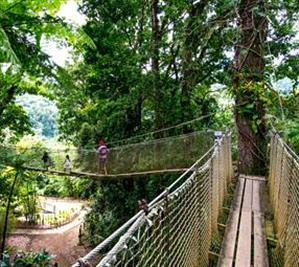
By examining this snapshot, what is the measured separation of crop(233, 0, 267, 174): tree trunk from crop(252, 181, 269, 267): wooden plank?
0.91 meters

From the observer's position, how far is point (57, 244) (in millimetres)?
13805

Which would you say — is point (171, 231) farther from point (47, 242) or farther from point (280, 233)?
point (47, 242)

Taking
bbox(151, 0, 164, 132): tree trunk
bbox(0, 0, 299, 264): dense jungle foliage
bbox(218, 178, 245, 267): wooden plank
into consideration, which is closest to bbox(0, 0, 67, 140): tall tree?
bbox(0, 0, 299, 264): dense jungle foliage

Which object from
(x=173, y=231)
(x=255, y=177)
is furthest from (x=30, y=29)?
(x=173, y=231)

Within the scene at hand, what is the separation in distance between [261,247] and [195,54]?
23.8ft

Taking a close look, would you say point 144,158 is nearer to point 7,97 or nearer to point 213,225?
point 7,97

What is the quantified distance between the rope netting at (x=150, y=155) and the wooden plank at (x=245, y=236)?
7.44ft

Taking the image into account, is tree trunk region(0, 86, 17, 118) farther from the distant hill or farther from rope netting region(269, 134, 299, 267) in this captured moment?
the distant hill

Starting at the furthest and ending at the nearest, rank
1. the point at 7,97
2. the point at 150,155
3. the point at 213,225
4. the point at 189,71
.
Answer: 1. the point at 7,97
2. the point at 189,71
3. the point at 150,155
4. the point at 213,225

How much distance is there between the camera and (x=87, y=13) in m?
9.84

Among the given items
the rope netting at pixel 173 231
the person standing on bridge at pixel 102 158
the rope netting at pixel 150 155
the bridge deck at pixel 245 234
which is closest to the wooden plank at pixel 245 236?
the bridge deck at pixel 245 234

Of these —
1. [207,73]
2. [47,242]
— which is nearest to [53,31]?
[207,73]

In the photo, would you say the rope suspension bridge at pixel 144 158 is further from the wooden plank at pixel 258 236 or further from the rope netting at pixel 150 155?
the wooden plank at pixel 258 236

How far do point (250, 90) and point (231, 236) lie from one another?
64.8 inches
